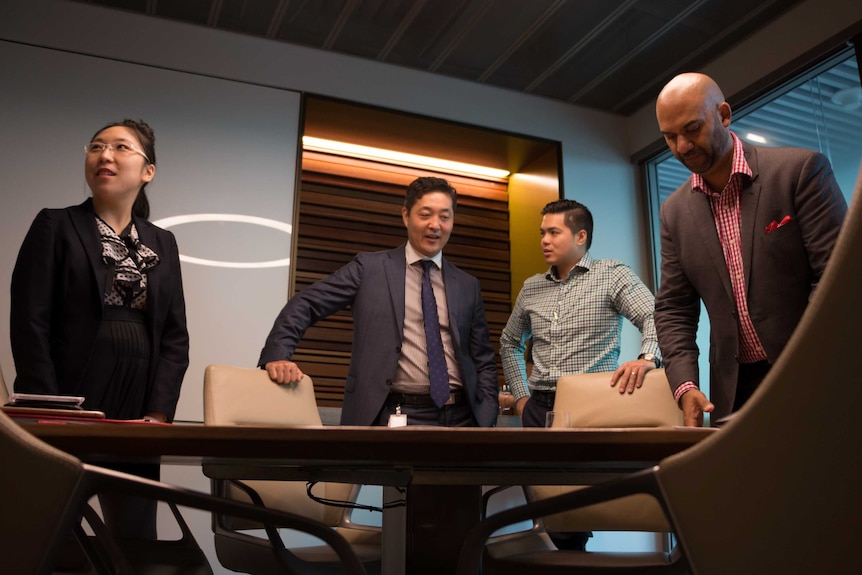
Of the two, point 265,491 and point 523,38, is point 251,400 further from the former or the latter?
point 523,38

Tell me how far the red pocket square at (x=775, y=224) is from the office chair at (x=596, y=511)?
55 centimetres

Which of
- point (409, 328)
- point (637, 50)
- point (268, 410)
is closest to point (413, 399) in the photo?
point (409, 328)

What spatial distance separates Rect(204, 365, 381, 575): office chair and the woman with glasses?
0.24 meters

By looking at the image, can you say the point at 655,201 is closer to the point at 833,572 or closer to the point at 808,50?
the point at 808,50

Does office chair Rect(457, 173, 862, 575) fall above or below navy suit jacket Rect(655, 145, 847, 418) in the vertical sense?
below

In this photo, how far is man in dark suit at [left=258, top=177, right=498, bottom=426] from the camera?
10.0 ft

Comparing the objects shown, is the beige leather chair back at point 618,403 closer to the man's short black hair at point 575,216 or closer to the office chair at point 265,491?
the office chair at point 265,491

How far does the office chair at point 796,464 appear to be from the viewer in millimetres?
638

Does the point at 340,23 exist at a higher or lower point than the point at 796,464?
higher

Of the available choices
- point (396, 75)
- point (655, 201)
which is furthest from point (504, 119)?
point (655, 201)

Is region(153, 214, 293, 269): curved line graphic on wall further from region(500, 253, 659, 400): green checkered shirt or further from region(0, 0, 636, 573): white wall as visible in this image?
region(500, 253, 659, 400): green checkered shirt

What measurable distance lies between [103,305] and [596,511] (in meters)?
1.63

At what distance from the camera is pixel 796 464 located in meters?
0.67

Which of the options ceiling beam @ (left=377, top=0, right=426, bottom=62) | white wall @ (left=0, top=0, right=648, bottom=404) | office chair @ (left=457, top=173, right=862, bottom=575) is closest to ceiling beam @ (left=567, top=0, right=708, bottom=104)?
white wall @ (left=0, top=0, right=648, bottom=404)
